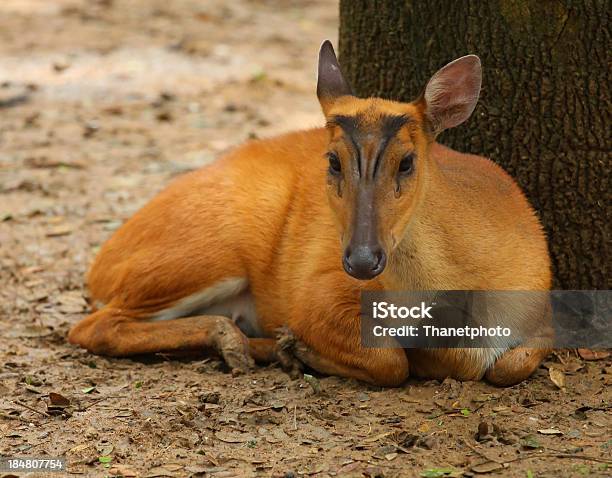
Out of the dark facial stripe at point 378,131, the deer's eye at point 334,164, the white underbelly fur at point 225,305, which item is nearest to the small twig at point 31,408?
the white underbelly fur at point 225,305

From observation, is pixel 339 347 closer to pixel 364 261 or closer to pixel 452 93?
pixel 364 261

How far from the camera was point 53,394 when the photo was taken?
4.86 meters

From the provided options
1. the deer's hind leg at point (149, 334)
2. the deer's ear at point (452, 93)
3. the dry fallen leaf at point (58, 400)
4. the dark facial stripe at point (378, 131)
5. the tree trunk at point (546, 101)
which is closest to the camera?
the dark facial stripe at point (378, 131)

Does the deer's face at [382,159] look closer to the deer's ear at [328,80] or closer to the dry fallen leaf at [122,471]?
the deer's ear at [328,80]

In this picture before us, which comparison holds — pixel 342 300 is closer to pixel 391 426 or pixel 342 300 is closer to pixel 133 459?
pixel 391 426

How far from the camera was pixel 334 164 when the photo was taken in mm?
4551

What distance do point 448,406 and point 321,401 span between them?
0.58 metres

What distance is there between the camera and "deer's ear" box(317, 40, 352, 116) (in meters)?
4.96

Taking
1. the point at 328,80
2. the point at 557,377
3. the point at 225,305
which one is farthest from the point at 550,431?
the point at 225,305

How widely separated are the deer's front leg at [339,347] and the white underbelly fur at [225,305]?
1.54 feet

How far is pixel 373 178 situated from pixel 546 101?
4.51 feet

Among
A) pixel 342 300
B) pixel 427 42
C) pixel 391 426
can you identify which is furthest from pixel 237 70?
pixel 391 426

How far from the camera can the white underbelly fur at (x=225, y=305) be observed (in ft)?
18.4

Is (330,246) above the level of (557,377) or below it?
above
